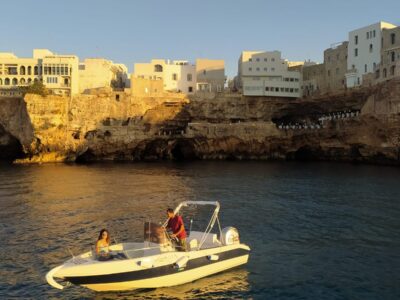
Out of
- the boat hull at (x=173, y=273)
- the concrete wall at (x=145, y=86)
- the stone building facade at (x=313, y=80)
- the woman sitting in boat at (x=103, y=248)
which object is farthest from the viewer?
the stone building facade at (x=313, y=80)

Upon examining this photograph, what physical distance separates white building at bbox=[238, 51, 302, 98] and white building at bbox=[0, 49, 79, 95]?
33403 mm

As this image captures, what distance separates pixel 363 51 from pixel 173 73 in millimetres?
39034

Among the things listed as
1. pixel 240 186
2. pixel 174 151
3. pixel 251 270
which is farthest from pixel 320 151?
pixel 251 270

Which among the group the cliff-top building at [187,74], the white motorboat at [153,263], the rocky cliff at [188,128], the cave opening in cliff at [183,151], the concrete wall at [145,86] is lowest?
the white motorboat at [153,263]

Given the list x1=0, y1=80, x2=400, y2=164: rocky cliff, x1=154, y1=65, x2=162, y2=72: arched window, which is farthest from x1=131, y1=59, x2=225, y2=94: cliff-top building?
x1=0, y1=80, x2=400, y2=164: rocky cliff

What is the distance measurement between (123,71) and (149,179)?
58.2 m

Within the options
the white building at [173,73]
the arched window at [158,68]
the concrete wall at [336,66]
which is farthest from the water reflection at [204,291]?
the arched window at [158,68]

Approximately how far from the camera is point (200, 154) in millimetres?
80438

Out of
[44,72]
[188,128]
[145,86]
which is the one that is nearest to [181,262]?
[188,128]

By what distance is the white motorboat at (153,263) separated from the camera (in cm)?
1470

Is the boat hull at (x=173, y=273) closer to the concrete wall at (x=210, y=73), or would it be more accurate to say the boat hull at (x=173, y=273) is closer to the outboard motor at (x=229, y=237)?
the outboard motor at (x=229, y=237)

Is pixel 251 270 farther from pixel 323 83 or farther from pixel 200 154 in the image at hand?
pixel 323 83

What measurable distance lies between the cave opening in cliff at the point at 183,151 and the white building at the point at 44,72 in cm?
2290

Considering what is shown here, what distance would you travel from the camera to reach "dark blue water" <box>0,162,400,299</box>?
16.3 m
